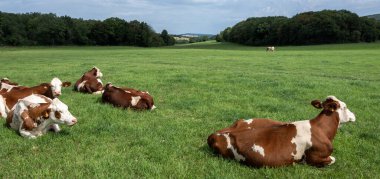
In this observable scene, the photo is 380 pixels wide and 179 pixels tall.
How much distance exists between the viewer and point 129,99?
483 inches

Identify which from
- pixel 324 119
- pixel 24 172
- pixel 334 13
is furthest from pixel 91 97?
pixel 334 13

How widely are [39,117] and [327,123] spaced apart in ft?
18.6

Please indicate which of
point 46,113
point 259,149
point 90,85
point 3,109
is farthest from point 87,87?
point 259,149

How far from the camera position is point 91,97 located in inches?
581

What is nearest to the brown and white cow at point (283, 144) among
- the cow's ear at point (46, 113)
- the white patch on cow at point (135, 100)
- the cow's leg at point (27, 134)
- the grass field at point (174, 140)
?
the grass field at point (174, 140)

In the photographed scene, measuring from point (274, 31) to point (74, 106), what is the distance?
11634 cm

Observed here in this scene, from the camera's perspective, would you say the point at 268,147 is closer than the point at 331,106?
Yes

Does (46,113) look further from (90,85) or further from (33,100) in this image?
(90,85)

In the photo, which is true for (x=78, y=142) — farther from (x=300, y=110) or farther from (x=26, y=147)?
(x=300, y=110)

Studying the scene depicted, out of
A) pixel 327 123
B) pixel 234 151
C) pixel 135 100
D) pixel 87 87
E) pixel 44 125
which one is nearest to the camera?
pixel 234 151

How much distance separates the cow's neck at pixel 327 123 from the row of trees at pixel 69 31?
371ft

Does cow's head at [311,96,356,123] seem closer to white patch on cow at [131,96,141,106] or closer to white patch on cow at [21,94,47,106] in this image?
white patch on cow at [131,96,141,106]

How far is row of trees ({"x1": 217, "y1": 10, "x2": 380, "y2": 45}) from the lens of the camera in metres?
110

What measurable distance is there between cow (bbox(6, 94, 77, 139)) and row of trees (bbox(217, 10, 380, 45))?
10753 centimetres
